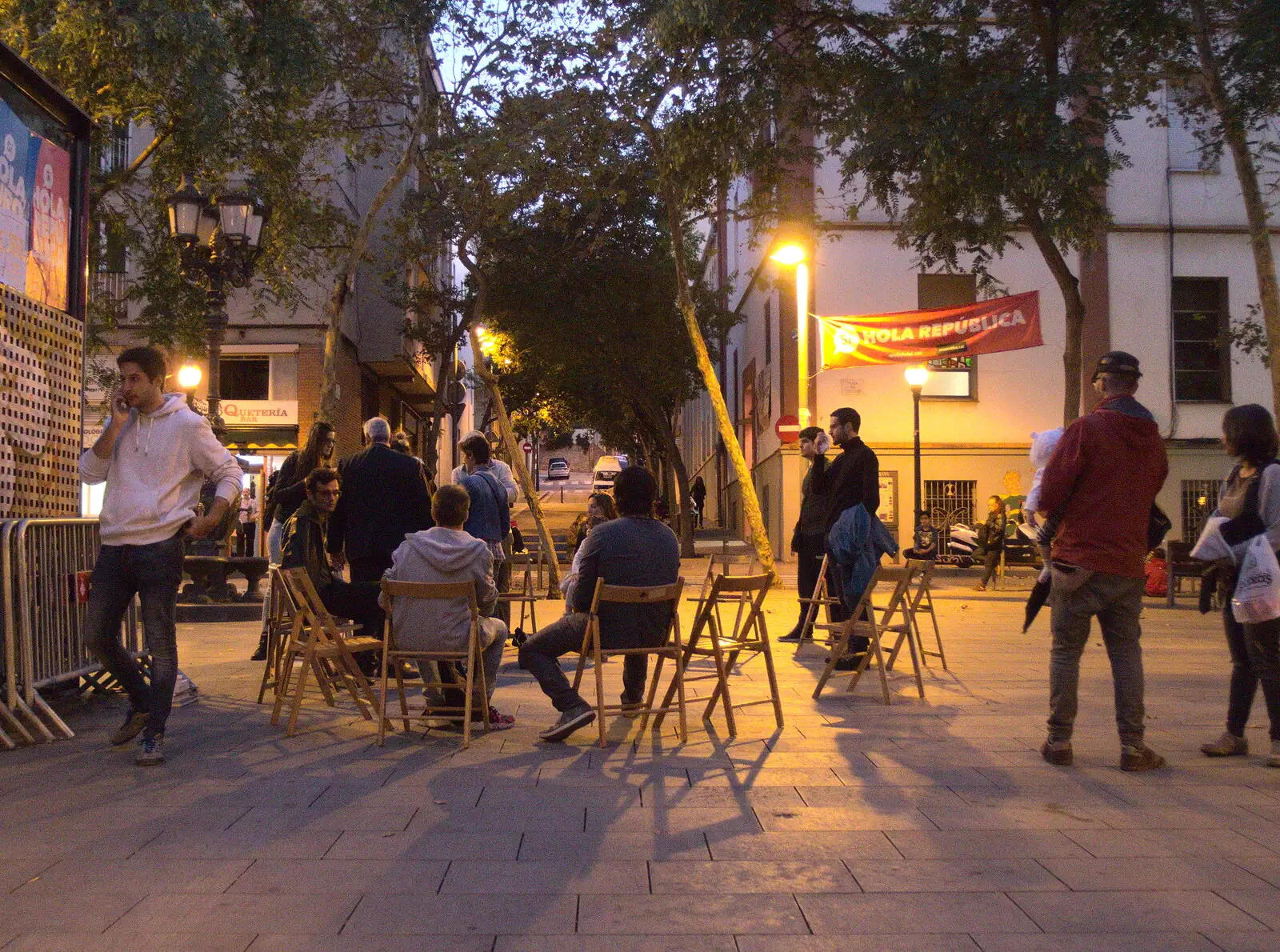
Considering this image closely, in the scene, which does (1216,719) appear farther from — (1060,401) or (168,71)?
(1060,401)

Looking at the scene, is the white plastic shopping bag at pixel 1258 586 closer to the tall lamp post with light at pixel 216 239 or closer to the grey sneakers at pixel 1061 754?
the grey sneakers at pixel 1061 754

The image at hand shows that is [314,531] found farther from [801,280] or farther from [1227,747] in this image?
[801,280]

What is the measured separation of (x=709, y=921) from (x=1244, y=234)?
25452 mm

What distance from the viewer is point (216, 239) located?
13312 mm

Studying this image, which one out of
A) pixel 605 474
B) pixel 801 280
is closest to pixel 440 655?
pixel 801 280

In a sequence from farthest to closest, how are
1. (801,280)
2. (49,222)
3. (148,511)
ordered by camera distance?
(801,280), (49,222), (148,511)

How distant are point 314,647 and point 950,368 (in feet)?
66.4

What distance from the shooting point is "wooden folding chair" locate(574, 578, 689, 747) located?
6367 millimetres

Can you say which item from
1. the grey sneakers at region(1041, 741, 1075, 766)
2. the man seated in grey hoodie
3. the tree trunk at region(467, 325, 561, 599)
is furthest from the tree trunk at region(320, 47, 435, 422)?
the grey sneakers at region(1041, 741, 1075, 766)

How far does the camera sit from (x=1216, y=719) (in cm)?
748

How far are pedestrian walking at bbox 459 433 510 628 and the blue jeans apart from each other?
3.82 m

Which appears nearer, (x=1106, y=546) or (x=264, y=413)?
(x=1106, y=546)

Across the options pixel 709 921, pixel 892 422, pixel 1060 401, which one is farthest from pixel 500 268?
pixel 709 921

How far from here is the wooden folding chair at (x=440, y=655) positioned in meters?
6.29
